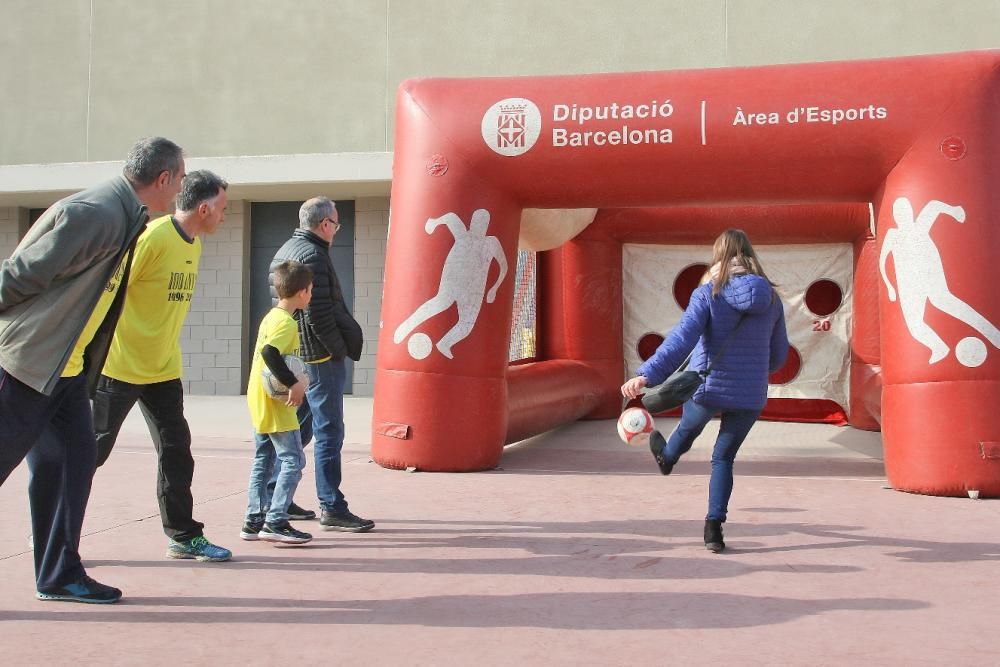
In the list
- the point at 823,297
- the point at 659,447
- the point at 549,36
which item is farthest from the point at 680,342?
the point at 549,36

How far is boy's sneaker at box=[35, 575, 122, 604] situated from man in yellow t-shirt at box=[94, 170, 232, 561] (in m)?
0.58

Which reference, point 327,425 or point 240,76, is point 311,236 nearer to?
point 327,425

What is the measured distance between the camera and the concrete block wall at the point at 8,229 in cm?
1547

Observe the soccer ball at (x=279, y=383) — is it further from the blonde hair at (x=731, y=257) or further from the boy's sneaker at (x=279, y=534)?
the blonde hair at (x=731, y=257)

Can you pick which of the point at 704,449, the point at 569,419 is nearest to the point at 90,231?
the point at 704,449

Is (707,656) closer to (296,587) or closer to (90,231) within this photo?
(296,587)

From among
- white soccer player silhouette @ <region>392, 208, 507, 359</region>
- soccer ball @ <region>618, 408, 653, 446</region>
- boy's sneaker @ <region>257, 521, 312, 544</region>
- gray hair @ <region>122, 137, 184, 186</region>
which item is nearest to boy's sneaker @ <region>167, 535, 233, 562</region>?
boy's sneaker @ <region>257, 521, 312, 544</region>

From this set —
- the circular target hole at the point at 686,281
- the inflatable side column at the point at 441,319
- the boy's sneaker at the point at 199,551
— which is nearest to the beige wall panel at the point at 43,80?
the circular target hole at the point at 686,281

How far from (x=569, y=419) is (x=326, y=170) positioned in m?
5.89

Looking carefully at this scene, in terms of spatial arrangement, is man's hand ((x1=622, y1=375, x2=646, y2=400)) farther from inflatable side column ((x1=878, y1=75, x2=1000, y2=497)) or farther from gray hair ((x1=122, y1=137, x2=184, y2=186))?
inflatable side column ((x1=878, y1=75, x2=1000, y2=497))

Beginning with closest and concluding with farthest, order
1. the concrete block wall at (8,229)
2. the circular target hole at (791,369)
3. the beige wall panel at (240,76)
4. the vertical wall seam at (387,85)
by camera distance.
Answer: the circular target hole at (791,369) → the vertical wall seam at (387,85) → the beige wall panel at (240,76) → the concrete block wall at (8,229)

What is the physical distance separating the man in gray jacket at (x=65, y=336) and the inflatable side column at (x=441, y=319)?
2.93 m

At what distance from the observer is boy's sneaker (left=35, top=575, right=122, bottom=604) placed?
131 inches

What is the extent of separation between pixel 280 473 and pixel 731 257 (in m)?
2.16
